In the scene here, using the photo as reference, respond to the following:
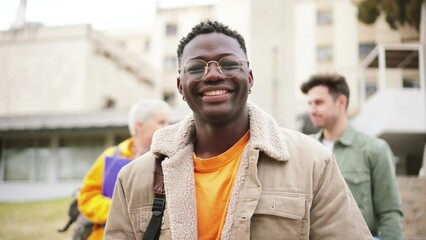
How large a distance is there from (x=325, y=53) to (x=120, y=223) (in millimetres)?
30138

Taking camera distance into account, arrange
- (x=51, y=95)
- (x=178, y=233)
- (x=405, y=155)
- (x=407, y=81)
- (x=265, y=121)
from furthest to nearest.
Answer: (x=407, y=81) < (x=51, y=95) < (x=405, y=155) < (x=265, y=121) < (x=178, y=233)

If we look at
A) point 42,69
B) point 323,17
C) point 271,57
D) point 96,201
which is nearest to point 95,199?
point 96,201

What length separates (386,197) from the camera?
11.5 feet

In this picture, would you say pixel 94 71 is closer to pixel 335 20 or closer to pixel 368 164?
pixel 335 20

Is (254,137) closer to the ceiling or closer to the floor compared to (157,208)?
closer to the ceiling

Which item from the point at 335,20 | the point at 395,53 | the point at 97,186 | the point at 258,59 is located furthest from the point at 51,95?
the point at 97,186

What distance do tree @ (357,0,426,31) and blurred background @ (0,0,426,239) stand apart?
4 centimetres

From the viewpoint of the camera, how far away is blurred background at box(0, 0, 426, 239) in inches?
517

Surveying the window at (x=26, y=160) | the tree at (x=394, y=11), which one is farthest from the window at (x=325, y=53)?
the window at (x=26, y=160)

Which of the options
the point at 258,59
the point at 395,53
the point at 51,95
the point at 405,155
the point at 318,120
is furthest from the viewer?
the point at 51,95

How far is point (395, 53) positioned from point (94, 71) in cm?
1456

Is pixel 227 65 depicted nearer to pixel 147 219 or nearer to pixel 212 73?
pixel 212 73

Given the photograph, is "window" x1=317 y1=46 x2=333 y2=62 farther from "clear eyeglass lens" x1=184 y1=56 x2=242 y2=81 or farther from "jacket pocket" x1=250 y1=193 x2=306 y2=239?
"jacket pocket" x1=250 y1=193 x2=306 y2=239

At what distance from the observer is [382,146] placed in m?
3.69
